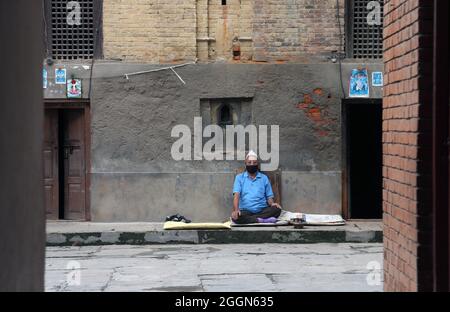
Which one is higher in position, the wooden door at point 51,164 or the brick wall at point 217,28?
the brick wall at point 217,28

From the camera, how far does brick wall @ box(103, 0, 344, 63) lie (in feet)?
53.9

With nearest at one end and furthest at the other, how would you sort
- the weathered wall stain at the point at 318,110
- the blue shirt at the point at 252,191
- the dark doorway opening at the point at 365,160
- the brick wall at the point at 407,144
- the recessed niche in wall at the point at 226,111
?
1. the brick wall at the point at 407,144
2. the blue shirt at the point at 252,191
3. the weathered wall stain at the point at 318,110
4. the recessed niche in wall at the point at 226,111
5. the dark doorway opening at the point at 365,160

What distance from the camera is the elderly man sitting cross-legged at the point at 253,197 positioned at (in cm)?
1580

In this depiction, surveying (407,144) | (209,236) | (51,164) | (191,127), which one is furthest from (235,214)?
(407,144)

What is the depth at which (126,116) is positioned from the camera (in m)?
16.5

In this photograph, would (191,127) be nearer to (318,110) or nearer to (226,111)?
(226,111)

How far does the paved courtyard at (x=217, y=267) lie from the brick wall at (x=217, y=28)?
372 cm

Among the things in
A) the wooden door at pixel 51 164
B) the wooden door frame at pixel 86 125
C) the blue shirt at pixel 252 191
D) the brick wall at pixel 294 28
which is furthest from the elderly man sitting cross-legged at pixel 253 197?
the wooden door at pixel 51 164

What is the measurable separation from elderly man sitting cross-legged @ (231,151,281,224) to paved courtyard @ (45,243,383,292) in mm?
1079

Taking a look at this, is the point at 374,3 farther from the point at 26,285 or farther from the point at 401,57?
the point at 26,285

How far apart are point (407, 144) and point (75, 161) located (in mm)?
11021

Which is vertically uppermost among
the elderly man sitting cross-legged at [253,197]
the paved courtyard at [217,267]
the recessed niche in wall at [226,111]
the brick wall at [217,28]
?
the brick wall at [217,28]

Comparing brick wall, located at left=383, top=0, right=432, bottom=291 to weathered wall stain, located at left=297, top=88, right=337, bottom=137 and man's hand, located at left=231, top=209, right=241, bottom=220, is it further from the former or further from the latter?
weathered wall stain, located at left=297, top=88, right=337, bottom=137

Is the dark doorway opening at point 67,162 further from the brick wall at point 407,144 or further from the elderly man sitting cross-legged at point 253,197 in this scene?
the brick wall at point 407,144
